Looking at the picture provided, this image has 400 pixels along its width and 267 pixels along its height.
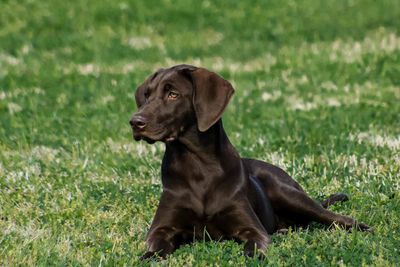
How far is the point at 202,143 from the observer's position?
518 centimetres

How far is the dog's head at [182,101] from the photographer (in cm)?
484

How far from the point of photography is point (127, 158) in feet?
26.0

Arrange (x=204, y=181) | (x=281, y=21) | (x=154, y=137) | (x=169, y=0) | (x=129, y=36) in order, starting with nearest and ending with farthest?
(x=154, y=137) < (x=204, y=181) < (x=129, y=36) < (x=281, y=21) < (x=169, y=0)

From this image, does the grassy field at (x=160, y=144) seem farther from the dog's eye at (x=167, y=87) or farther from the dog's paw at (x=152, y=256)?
the dog's eye at (x=167, y=87)

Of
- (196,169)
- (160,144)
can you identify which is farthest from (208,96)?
(160,144)

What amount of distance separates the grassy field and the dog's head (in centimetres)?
95

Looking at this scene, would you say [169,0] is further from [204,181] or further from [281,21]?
[204,181]

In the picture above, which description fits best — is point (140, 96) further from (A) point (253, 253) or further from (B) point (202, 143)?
(A) point (253, 253)

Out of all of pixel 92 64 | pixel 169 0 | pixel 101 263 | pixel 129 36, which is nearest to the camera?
pixel 101 263

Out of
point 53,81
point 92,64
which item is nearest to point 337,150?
point 53,81

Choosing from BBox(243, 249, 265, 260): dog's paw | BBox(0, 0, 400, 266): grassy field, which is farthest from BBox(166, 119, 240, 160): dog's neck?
BBox(243, 249, 265, 260): dog's paw

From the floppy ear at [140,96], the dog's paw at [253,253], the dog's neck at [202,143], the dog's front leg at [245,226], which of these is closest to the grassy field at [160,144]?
the dog's paw at [253,253]

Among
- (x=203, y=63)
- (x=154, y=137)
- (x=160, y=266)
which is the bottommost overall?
(x=203, y=63)

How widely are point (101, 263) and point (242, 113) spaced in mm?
6643
